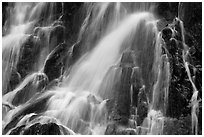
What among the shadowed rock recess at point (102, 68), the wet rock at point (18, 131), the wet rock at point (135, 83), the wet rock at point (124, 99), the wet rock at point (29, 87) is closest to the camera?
the wet rock at point (18, 131)

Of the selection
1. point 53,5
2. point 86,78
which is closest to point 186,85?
point 86,78

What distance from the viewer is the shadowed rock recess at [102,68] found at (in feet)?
43.8

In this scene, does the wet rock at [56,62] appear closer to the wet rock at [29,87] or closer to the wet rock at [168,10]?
the wet rock at [29,87]

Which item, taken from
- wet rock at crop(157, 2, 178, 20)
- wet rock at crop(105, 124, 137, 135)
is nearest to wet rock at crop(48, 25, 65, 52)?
wet rock at crop(157, 2, 178, 20)

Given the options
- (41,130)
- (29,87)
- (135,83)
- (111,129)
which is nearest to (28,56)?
(29,87)

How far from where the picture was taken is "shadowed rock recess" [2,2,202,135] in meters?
13.3

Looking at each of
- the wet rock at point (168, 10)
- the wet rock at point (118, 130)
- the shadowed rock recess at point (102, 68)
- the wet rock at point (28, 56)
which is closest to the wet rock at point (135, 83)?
the shadowed rock recess at point (102, 68)

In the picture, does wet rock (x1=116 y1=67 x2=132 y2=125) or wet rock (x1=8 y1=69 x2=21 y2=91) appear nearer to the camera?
wet rock (x1=116 y1=67 x2=132 y2=125)

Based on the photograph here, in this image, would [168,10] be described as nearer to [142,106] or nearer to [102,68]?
[102,68]

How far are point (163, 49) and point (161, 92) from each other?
4.14ft

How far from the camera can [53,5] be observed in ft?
Result: 52.7

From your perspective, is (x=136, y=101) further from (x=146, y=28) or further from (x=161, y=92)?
(x=146, y=28)

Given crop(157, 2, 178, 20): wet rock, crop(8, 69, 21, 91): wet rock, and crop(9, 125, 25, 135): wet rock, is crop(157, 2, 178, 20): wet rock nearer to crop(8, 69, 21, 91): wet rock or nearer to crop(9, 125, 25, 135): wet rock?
crop(8, 69, 21, 91): wet rock

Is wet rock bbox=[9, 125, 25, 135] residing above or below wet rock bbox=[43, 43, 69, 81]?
below
